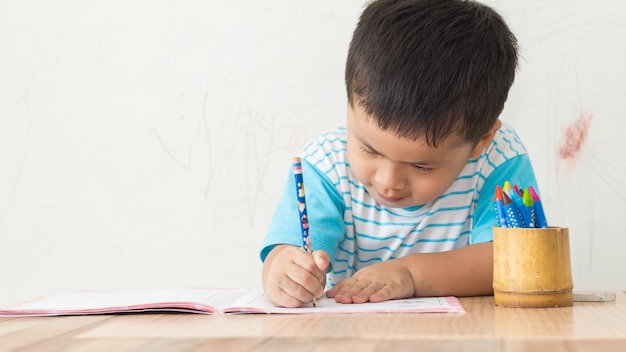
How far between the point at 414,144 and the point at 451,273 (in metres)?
0.18

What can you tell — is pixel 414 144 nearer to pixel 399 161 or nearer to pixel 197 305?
pixel 399 161

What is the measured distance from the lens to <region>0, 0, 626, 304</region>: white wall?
1.82m

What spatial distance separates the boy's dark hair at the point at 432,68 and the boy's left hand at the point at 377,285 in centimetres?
17

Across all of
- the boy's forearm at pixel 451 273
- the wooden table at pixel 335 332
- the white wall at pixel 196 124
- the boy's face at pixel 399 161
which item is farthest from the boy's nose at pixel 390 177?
the white wall at pixel 196 124

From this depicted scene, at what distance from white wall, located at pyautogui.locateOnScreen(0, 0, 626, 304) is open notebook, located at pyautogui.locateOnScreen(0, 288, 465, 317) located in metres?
0.92

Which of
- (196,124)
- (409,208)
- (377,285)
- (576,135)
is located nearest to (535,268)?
(377,285)

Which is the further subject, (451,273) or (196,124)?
(196,124)

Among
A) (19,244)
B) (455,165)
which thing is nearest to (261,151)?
(19,244)

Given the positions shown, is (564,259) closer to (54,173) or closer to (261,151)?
(261,151)

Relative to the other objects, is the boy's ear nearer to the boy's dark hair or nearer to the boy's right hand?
the boy's dark hair

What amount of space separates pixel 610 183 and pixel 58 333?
1398 millimetres

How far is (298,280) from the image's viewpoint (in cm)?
91

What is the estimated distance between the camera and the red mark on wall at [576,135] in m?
1.82

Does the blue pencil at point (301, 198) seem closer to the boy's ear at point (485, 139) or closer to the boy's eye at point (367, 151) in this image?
the boy's eye at point (367, 151)
